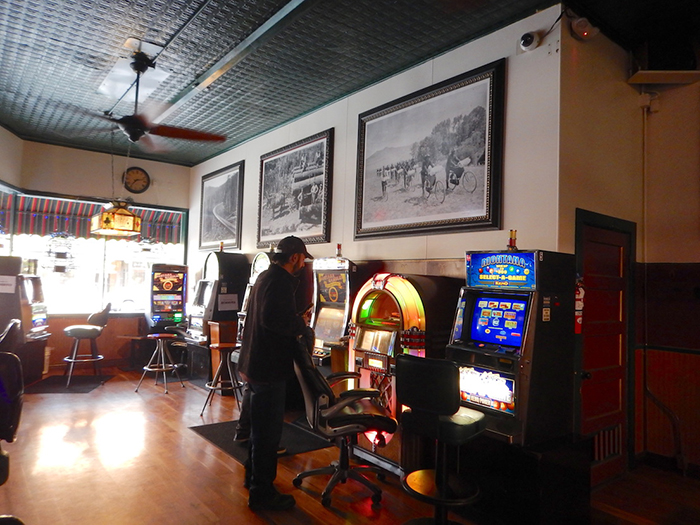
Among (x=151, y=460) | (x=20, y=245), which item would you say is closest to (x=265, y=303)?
(x=151, y=460)

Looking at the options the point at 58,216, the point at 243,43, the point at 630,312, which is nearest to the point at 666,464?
the point at 630,312

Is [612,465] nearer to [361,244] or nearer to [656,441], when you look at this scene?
[656,441]

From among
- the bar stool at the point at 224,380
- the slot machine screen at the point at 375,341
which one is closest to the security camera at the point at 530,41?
the slot machine screen at the point at 375,341

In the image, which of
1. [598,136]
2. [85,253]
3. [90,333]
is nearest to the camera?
[598,136]

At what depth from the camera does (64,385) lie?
254 inches

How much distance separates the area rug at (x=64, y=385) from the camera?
6101mm

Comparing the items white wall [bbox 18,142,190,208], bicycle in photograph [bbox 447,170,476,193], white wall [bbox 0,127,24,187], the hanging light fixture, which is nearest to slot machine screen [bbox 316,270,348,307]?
bicycle in photograph [bbox 447,170,476,193]

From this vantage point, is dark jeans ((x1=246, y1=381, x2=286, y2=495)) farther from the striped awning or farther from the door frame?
the striped awning

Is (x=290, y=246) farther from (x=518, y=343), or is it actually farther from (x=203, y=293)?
(x=203, y=293)

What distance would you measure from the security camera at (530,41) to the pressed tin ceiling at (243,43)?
0.72 ft

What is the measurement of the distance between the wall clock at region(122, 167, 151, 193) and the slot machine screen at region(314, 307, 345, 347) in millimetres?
5014

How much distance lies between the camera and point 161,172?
8.48 meters

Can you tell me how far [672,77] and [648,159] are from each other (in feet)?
2.21

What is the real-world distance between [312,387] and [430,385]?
86 cm
